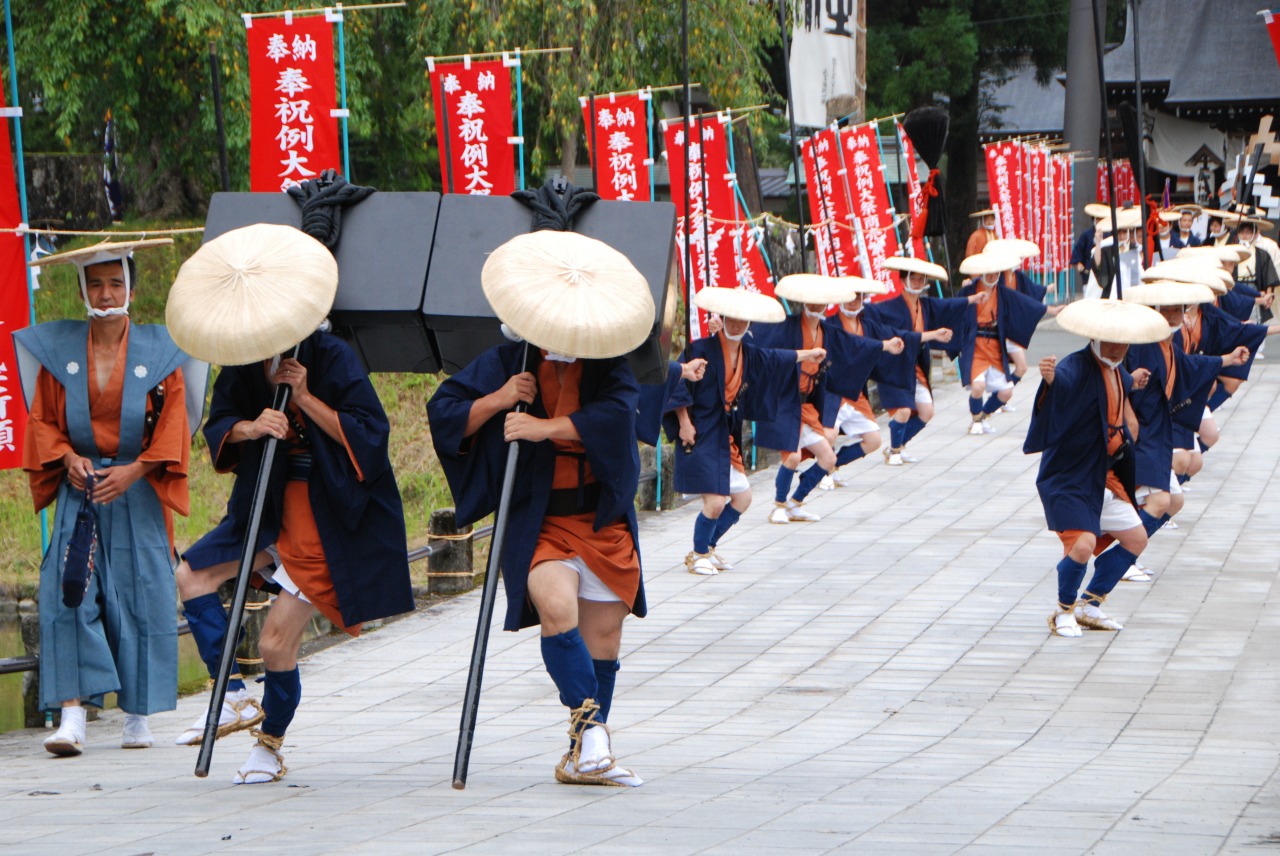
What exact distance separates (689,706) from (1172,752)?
1977 millimetres

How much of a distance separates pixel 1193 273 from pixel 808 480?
2.91m

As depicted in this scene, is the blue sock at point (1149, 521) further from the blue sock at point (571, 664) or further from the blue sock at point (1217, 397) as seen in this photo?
the blue sock at point (571, 664)

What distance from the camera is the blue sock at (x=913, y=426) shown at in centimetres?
1396

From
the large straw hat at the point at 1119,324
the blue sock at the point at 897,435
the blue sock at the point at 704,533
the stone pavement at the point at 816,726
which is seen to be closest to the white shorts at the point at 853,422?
the stone pavement at the point at 816,726

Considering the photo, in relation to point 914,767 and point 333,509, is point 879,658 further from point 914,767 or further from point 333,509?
point 333,509

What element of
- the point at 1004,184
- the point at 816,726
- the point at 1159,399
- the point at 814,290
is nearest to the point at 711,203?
the point at 814,290

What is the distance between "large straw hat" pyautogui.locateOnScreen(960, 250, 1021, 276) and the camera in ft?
48.4

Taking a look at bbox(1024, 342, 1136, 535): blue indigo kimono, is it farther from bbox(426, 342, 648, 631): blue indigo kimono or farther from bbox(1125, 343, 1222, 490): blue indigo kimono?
bbox(426, 342, 648, 631): blue indigo kimono

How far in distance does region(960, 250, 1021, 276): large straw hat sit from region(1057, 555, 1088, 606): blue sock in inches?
255

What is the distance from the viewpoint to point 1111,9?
102ft

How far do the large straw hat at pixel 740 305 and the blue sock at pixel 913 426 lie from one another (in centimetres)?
445

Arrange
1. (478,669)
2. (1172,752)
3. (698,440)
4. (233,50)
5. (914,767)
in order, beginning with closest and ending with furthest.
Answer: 1. (478,669)
2. (914,767)
3. (1172,752)
4. (698,440)
5. (233,50)

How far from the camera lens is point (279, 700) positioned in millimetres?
5363

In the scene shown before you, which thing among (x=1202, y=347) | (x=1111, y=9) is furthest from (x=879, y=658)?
(x=1111, y=9)
